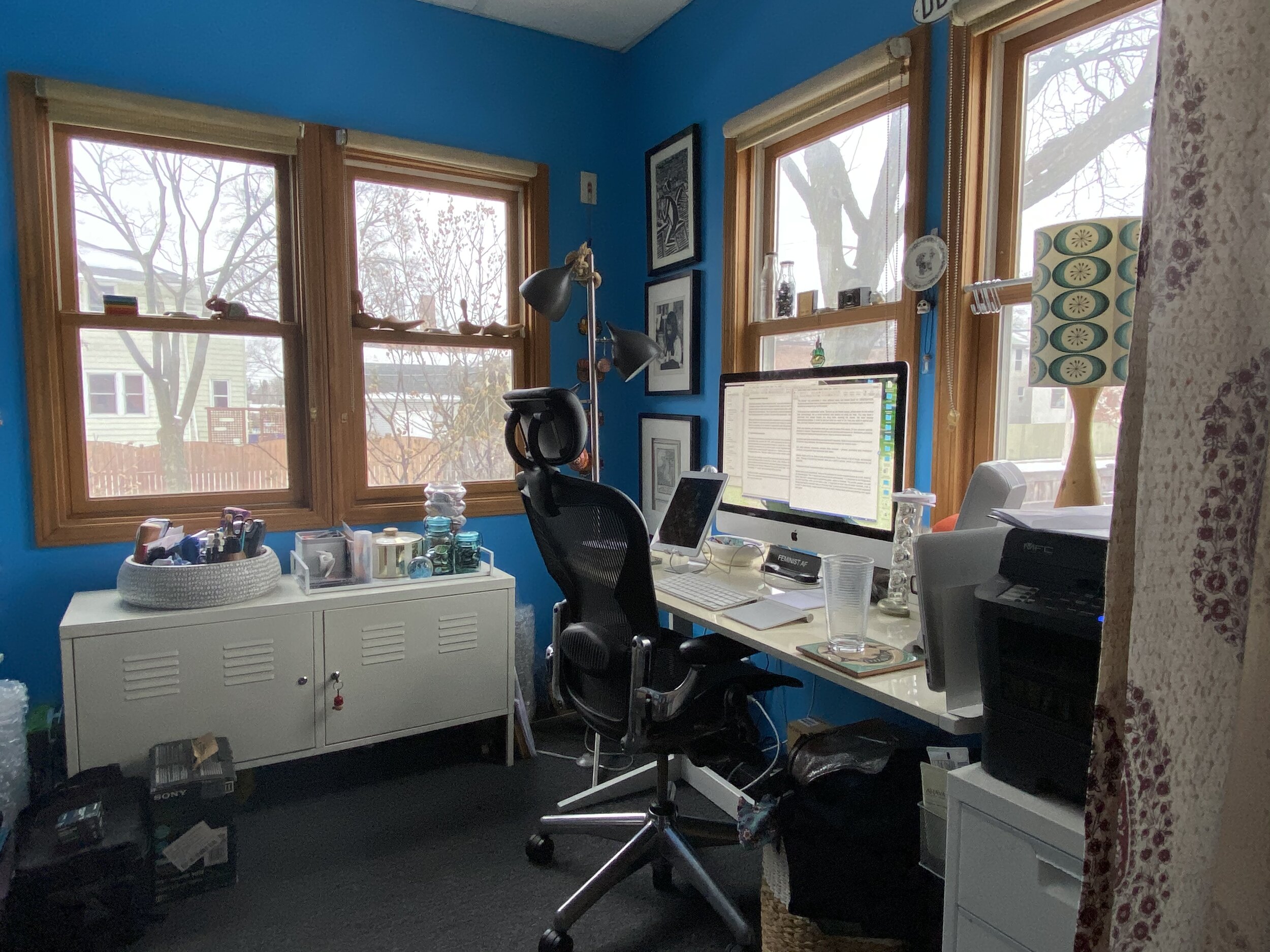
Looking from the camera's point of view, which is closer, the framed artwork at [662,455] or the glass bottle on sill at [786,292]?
the glass bottle on sill at [786,292]

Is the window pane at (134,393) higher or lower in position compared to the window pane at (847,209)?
lower

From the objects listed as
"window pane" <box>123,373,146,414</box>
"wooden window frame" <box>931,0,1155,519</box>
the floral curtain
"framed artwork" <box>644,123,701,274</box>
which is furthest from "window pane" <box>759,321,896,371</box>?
"window pane" <box>123,373,146,414</box>

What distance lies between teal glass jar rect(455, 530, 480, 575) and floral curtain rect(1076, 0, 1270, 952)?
214 cm

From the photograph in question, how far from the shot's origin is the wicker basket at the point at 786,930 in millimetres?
1419

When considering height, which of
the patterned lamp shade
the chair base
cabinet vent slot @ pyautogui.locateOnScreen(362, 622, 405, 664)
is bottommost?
the chair base

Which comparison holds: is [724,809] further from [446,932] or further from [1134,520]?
[1134,520]

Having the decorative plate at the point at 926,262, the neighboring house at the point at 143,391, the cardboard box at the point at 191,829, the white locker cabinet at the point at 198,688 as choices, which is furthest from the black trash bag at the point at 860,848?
the neighboring house at the point at 143,391

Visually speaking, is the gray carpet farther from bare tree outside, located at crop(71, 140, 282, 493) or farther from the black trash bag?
bare tree outside, located at crop(71, 140, 282, 493)

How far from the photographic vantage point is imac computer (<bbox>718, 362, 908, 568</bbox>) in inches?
65.9

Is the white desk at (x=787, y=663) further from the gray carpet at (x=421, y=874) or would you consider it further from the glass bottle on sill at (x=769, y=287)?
the glass bottle on sill at (x=769, y=287)

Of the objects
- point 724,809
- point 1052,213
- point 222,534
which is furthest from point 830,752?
point 222,534

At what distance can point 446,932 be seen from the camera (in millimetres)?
1672

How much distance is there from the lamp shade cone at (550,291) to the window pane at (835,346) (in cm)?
69

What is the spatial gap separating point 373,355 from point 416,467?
432mm
